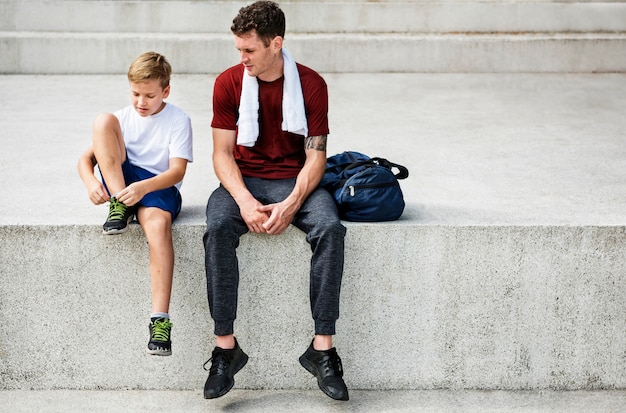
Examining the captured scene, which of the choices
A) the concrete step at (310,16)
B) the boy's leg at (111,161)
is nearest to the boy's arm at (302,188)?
the boy's leg at (111,161)

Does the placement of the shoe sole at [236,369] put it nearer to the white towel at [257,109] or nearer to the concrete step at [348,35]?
the white towel at [257,109]

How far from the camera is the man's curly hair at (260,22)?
12.7 feet

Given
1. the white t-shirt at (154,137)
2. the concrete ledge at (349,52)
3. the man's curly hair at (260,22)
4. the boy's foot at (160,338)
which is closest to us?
the boy's foot at (160,338)

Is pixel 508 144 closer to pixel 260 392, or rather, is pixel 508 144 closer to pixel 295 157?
pixel 295 157

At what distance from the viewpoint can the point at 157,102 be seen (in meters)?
3.94

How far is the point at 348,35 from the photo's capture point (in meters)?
8.70

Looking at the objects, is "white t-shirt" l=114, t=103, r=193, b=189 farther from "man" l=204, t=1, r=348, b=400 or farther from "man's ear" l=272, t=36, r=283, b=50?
"man's ear" l=272, t=36, r=283, b=50

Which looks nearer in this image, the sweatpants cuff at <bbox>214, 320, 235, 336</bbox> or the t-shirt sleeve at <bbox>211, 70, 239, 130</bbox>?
the sweatpants cuff at <bbox>214, 320, 235, 336</bbox>

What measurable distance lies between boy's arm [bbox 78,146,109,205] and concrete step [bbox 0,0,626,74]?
14.6 ft

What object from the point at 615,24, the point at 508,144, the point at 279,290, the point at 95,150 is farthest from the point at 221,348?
the point at 615,24

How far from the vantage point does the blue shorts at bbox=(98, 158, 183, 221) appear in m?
3.87

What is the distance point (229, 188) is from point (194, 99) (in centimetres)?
330

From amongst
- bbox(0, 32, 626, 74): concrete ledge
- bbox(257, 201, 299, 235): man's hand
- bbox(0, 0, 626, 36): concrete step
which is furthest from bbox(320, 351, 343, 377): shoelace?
bbox(0, 0, 626, 36): concrete step

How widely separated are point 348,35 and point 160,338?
18.1ft
